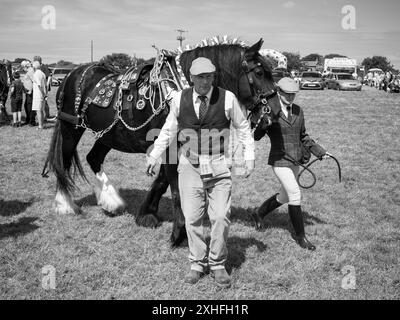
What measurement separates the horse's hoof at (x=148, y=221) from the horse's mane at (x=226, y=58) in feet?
6.10

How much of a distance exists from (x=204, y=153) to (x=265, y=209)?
6.00 feet

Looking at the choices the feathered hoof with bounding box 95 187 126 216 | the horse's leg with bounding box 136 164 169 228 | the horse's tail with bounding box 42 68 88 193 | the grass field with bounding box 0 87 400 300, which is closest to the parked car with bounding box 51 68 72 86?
the grass field with bounding box 0 87 400 300

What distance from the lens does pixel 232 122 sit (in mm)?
3719

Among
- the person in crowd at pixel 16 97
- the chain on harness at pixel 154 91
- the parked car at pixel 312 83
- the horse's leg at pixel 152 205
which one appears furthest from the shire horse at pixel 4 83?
the parked car at pixel 312 83

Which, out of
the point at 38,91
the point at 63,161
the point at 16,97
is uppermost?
the point at 38,91

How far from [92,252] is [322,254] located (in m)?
2.54

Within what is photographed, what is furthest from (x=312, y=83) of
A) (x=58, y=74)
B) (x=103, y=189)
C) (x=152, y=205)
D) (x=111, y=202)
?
(x=152, y=205)

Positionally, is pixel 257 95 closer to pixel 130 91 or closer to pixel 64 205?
pixel 130 91

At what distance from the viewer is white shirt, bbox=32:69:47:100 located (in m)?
11.7

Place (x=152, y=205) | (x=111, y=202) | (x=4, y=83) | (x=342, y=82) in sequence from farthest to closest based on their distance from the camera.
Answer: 1. (x=342, y=82)
2. (x=4, y=83)
3. (x=111, y=202)
4. (x=152, y=205)

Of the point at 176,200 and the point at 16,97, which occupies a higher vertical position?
the point at 16,97

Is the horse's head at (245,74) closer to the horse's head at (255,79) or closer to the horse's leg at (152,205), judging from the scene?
the horse's head at (255,79)

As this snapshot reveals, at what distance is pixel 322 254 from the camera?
445 cm
